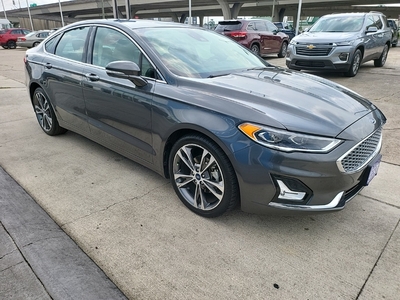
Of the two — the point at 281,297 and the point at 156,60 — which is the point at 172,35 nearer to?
the point at 156,60

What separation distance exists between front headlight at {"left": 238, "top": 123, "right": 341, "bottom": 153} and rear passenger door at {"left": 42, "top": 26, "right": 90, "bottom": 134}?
2342 mm

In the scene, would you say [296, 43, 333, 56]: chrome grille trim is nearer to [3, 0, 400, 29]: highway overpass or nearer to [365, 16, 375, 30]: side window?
[365, 16, 375, 30]: side window

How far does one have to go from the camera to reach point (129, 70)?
8.79ft

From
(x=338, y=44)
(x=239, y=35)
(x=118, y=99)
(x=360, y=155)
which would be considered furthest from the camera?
(x=239, y=35)

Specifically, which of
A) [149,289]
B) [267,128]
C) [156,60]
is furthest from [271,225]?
[156,60]

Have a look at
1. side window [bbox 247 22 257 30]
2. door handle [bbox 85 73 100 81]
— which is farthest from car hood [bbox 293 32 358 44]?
door handle [bbox 85 73 100 81]

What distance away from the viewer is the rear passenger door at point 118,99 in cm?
286

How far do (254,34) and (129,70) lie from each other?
10.9 m

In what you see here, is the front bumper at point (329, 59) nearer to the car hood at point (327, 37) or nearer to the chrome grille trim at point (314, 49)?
the chrome grille trim at point (314, 49)

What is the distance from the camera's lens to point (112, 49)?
3.26 meters

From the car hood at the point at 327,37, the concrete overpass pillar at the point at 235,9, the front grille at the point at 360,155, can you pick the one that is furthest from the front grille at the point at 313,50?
the concrete overpass pillar at the point at 235,9

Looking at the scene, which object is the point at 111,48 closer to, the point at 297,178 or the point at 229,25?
the point at 297,178

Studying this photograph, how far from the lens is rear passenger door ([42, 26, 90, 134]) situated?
3.61 meters

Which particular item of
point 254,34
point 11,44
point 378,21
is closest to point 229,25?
point 254,34
